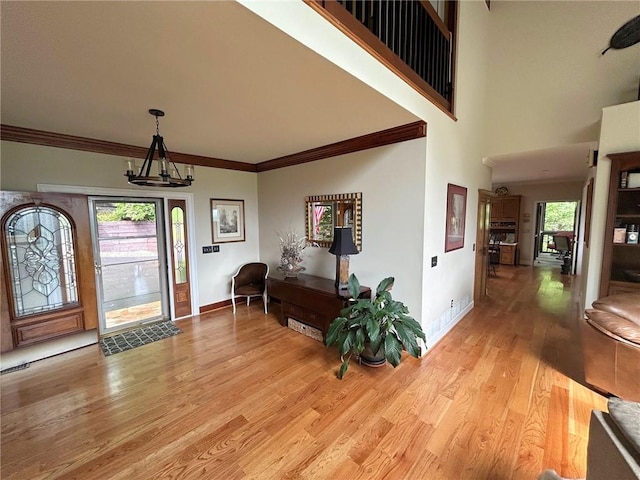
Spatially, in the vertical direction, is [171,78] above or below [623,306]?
above

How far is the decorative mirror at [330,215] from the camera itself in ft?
10.9

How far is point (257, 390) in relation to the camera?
233cm

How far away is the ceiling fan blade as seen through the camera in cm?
307

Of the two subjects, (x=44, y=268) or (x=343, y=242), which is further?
(x=343, y=242)

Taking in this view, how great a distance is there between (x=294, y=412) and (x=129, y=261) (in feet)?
10.2

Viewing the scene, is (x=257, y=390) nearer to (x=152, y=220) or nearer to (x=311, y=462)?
(x=311, y=462)

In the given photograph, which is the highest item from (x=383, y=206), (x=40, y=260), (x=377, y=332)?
(x=383, y=206)

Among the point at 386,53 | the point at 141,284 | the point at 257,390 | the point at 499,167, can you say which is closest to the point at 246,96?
the point at 386,53

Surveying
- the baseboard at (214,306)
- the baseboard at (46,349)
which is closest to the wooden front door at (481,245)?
the baseboard at (214,306)

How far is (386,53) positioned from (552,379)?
3.18 metres

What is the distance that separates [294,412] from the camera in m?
2.07

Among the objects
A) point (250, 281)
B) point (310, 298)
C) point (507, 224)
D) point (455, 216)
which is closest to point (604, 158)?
point (455, 216)

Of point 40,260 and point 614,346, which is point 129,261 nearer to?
point 40,260

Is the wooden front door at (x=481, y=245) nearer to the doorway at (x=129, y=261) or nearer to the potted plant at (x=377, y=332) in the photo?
the potted plant at (x=377, y=332)
